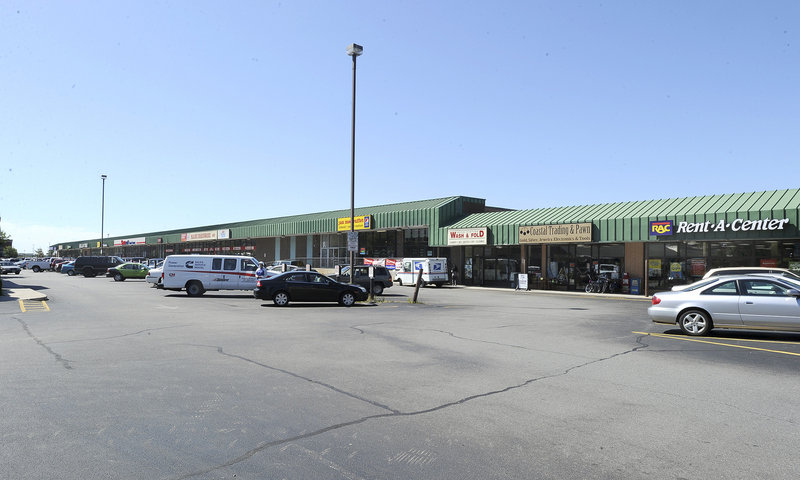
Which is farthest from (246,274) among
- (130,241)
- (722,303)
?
(130,241)

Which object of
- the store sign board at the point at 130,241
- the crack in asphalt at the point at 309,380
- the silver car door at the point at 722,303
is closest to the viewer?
the crack in asphalt at the point at 309,380

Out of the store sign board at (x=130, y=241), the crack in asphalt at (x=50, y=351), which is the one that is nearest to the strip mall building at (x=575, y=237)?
the crack in asphalt at (x=50, y=351)

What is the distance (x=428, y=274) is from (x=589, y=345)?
2642cm

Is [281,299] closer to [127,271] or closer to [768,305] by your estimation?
[768,305]

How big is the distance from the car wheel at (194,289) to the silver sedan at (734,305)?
20.5 metres

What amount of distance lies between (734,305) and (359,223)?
38023 mm

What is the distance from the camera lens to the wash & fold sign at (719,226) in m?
25.0

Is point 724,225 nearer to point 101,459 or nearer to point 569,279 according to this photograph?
point 569,279

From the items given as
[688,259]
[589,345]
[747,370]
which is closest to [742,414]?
[747,370]

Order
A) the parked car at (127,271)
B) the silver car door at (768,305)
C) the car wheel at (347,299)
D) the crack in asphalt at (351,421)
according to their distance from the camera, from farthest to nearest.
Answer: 1. the parked car at (127,271)
2. the car wheel at (347,299)
3. the silver car door at (768,305)
4. the crack in asphalt at (351,421)

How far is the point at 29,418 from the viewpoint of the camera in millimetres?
5629

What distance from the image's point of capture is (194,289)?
84.6 feet

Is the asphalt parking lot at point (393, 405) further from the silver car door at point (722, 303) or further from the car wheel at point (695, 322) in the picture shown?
the silver car door at point (722, 303)

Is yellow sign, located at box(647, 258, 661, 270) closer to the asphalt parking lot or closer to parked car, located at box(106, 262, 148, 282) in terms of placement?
the asphalt parking lot
